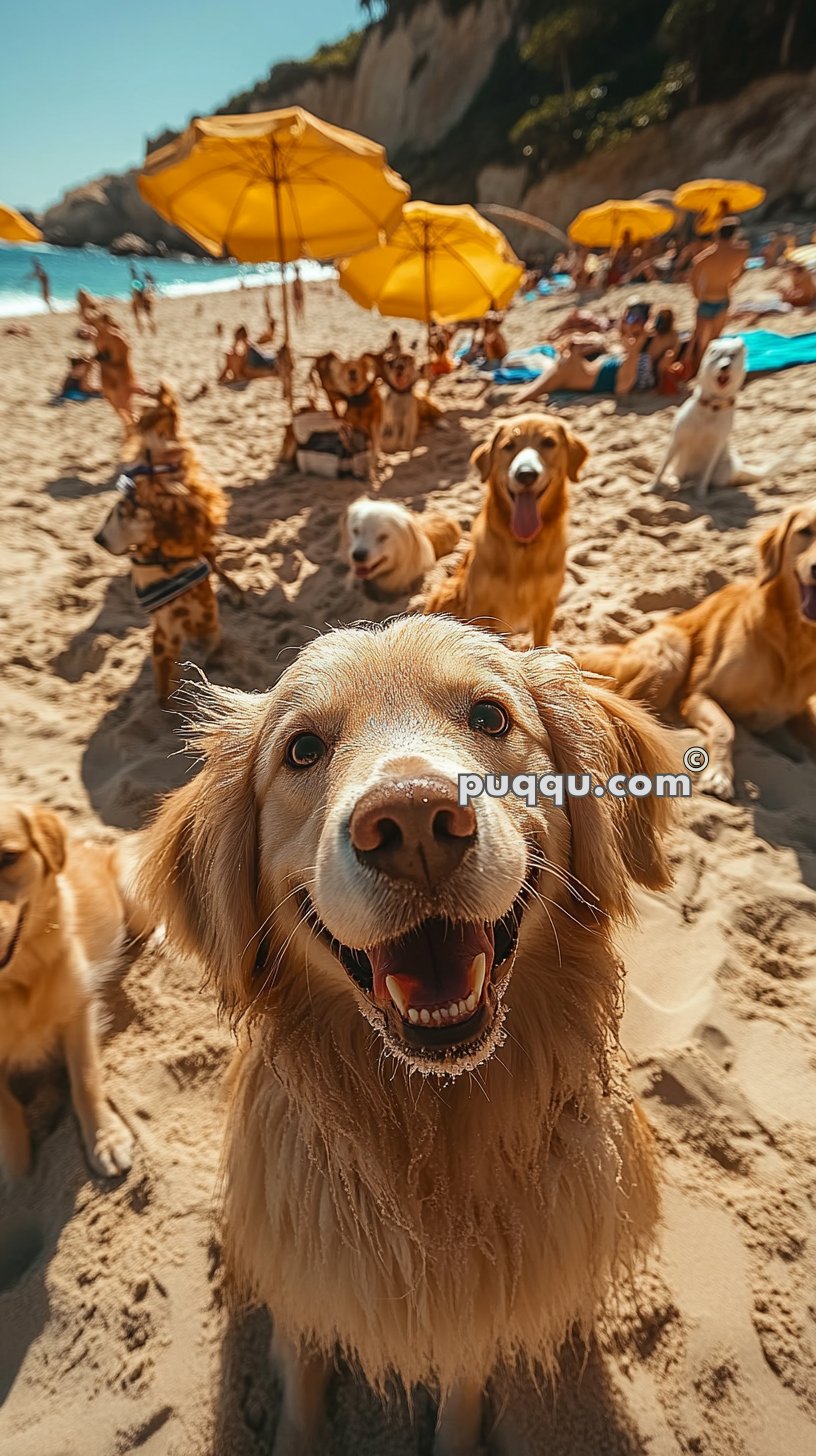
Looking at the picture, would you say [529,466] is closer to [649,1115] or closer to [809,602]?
[809,602]

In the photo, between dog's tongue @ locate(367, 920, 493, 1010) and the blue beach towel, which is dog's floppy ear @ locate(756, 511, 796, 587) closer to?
dog's tongue @ locate(367, 920, 493, 1010)

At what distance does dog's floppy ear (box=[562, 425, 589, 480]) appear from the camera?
3.78 metres

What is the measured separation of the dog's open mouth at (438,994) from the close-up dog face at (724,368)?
5.60 meters

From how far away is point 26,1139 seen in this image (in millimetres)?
2074

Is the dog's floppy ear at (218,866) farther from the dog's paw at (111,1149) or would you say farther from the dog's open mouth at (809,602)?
the dog's open mouth at (809,602)

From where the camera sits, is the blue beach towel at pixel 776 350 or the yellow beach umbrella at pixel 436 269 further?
the yellow beach umbrella at pixel 436 269

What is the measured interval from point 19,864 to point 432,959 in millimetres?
1498

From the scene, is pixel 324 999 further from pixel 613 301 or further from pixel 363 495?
pixel 613 301

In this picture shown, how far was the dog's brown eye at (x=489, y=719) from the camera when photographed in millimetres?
1254

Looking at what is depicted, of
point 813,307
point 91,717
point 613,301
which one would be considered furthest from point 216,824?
point 613,301

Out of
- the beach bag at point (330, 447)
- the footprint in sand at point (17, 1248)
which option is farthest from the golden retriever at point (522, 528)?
the beach bag at point (330, 447)

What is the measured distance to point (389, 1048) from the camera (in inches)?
43.9

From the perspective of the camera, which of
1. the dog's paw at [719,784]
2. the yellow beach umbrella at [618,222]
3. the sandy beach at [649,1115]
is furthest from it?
the yellow beach umbrella at [618,222]

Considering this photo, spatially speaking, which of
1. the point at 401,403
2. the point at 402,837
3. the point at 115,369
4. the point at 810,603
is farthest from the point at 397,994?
the point at 115,369
